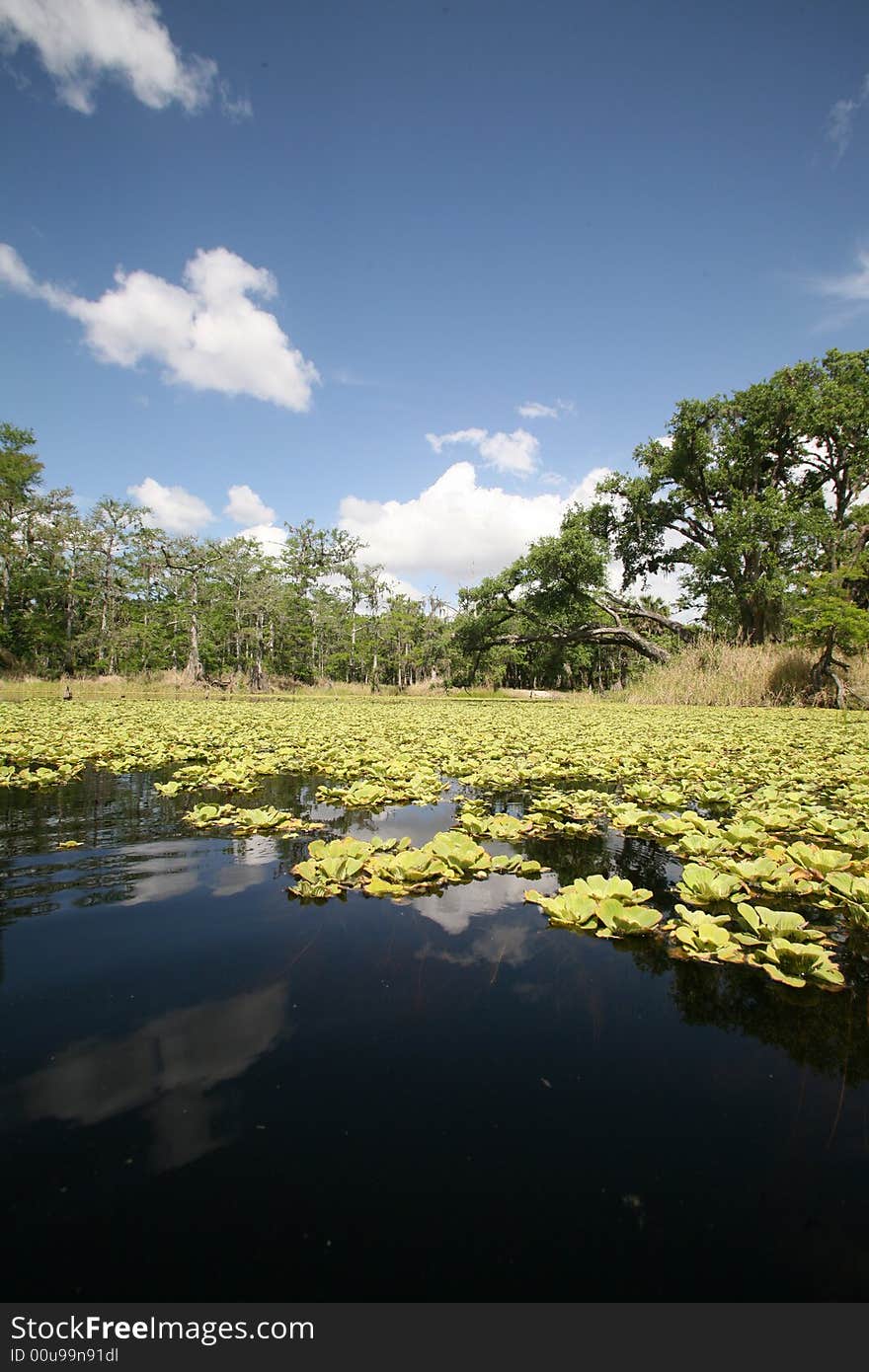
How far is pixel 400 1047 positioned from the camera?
4.20 feet

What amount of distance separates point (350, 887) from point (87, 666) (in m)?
33.3

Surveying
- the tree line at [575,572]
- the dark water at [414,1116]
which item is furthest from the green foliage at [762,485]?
the dark water at [414,1116]

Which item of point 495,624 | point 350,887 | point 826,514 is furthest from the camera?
point 495,624

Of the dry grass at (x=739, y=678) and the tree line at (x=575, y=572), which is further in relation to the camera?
the tree line at (x=575, y=572)

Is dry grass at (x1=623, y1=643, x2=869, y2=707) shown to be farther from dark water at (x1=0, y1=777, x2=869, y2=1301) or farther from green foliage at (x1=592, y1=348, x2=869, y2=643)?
dark water at (x1=0, y1=777, x2=869, y2=1301)

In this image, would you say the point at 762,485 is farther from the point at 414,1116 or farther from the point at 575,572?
the point at 414,1116

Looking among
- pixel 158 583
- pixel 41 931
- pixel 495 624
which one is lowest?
pixel 41 931

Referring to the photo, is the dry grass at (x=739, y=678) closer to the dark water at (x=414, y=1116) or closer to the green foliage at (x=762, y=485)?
the green foliage at (x=762, y=485)

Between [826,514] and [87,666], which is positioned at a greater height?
[826,514]

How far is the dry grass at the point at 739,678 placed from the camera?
36.9ft

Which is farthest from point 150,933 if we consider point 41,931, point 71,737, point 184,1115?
point 71,737

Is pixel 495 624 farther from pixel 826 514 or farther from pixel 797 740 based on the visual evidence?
pixel 797 740

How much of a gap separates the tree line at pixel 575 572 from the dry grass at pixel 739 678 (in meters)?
0.43

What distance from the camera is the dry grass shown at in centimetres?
1123
